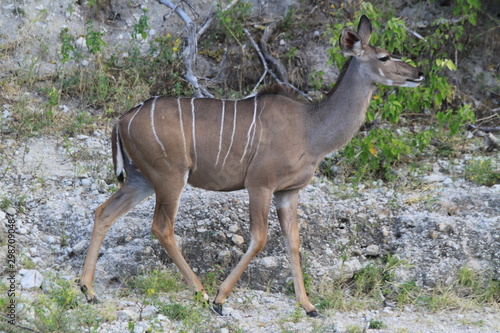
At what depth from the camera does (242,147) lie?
5414 millimetres

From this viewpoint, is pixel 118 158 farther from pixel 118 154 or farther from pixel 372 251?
pixel 372 251

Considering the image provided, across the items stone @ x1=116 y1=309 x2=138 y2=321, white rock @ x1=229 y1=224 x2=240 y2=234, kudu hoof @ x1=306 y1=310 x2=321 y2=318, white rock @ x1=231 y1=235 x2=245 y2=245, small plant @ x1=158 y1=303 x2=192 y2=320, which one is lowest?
kudu hoof @ x1=306 y1=310 x2=321 y2=318

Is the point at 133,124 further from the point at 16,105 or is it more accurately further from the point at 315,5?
the point at 315,5

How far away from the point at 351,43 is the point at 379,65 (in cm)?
25

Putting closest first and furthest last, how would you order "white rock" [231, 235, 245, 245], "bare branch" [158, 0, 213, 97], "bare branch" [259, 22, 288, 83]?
"white rock" [231, 235, 245, 245] → "bare branch" [158, 0, 213, 97] → "bare branch" [259, 22, 288, 83]

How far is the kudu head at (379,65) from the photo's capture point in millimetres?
5488

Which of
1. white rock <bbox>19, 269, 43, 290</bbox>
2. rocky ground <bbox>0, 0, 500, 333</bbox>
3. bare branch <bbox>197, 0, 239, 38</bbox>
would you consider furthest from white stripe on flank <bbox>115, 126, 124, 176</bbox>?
→ bare branch <bbox>197, 0, 239, 38</bbox>

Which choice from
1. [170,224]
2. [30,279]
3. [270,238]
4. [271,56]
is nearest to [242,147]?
[170,224]

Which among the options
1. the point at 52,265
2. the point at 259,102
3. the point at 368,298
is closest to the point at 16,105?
the point at 52,265

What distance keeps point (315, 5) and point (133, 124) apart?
15.2 ft

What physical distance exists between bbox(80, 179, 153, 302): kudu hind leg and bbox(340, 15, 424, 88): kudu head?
173cm

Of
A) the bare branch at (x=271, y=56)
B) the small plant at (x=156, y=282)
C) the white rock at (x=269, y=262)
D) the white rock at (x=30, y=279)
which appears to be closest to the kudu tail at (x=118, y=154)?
the small plant at (x=156, y=282)

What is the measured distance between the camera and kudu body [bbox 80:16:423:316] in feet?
17.4

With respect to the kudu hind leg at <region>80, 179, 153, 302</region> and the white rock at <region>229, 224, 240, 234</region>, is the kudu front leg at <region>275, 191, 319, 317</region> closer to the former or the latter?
the white rock at <region>229, 224, 240, 234</region>
